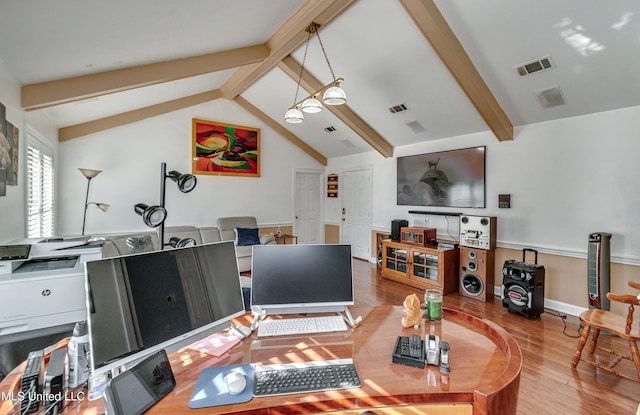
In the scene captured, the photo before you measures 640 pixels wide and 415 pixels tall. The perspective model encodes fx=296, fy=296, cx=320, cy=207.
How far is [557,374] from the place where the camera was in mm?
2400

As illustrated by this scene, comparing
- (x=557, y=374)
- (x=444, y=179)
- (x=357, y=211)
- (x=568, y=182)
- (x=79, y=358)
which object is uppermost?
(x=444, y=179)

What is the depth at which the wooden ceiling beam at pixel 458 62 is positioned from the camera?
2912 millimetres

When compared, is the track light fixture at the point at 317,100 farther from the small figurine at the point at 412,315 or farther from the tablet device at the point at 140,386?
the tablet device at the point at 140,386

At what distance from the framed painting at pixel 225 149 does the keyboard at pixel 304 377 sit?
17.5 ft

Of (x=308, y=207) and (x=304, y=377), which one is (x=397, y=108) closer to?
(x=308, y=207)

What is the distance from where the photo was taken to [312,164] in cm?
728

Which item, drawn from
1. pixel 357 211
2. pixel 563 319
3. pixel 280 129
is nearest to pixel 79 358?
pixel 563 319

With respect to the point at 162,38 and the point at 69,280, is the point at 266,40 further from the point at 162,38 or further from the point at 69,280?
the point at 69,280

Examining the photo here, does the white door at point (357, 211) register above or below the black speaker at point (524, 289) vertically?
above

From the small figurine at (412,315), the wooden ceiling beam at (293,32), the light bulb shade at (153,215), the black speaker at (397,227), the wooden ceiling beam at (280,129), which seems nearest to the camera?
the small figurine at (412,315)

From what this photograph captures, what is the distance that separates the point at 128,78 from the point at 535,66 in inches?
169

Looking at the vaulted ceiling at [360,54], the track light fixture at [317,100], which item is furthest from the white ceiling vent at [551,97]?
the track light fixture at [317,100]

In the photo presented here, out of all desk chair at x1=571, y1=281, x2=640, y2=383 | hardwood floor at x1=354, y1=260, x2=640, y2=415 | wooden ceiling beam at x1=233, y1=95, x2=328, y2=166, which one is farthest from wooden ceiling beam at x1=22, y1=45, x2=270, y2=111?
desk chair at x1=571, y1=281, x2=640, y2=383

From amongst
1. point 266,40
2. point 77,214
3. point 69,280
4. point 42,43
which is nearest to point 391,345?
point 69,280
